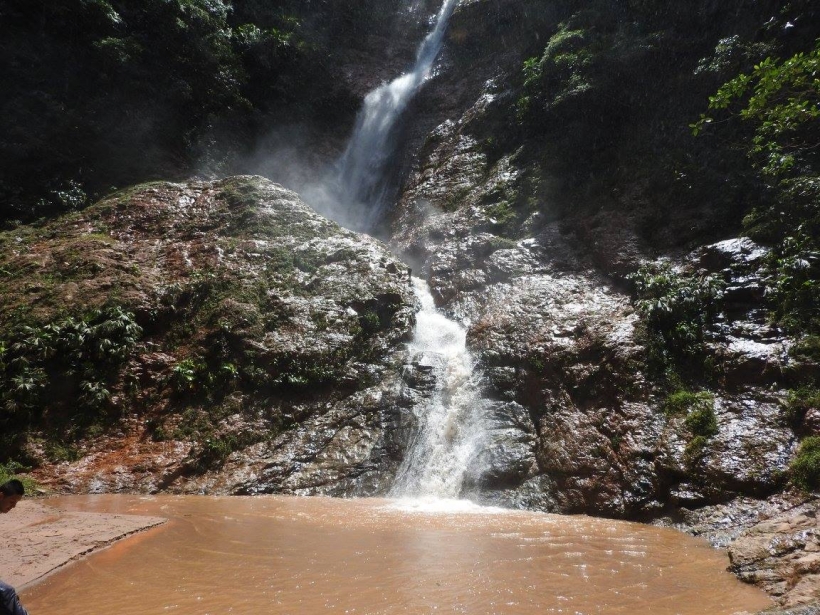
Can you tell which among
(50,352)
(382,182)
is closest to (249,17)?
(382,182)

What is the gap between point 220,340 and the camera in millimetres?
12367

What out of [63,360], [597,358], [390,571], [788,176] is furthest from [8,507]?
[788,176]

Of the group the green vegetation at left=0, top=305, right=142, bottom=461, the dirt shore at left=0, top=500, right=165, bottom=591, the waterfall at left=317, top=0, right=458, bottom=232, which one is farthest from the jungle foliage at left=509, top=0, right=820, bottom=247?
the green vegetation at left=0, top=305, right=142, bottom=461

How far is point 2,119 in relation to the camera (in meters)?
18.2

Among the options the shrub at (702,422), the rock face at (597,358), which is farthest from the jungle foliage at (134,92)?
the shrub at (702,422)

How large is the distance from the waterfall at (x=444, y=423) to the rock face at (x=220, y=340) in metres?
0.56

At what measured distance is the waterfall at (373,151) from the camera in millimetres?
23297

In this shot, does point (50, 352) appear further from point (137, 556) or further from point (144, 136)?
point (144, 136)

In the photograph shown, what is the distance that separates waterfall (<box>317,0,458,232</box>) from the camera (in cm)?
2330

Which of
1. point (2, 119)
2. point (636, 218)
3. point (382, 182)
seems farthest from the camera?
point (382, 182)

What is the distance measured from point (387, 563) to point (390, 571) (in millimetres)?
251

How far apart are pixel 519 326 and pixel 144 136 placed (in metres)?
18.7

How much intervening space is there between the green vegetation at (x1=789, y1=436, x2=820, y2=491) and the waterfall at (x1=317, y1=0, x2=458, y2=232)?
1779 cm

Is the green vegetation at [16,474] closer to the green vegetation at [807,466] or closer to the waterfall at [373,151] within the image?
the green vegetation at [807,466]
